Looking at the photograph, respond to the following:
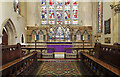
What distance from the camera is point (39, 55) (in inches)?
249

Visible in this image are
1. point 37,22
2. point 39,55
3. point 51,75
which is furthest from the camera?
point 37,22

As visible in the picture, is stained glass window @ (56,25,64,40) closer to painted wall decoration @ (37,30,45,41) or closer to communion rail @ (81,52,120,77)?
painted wall decoration @ (37,30,45,41)

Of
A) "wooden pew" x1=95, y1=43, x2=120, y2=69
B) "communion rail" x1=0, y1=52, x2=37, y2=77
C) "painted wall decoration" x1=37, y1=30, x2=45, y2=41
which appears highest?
"painted wall decoration" x1=37, y1=30, x2=45, y2=41

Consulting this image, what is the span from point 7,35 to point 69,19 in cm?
617

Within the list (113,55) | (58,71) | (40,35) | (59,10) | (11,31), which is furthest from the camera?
(59,10)

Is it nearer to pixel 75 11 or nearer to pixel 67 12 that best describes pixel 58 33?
pixel 67 12

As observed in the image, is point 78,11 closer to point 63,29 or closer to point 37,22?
point 63,29

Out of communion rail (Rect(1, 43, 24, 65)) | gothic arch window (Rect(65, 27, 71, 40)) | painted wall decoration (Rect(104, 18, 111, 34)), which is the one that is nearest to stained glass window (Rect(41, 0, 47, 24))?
gothic arch window (Rect(65, 27, 71, 40))

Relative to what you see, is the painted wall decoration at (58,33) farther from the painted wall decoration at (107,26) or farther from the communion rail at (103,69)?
the communion rail at (103,69)

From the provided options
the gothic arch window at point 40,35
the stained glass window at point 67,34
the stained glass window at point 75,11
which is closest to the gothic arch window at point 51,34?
the gothic arch window at point 40,35

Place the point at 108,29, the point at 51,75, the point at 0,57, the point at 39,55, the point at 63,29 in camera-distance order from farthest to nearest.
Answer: the point at 63,29 < the point at 108,29 < the point at 39,55 < the point at 51,75 < the point at 0,57

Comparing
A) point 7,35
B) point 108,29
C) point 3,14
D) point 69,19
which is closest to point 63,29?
point 69,19

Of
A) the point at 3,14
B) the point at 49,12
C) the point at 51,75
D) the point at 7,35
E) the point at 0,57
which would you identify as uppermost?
the point at 49,12

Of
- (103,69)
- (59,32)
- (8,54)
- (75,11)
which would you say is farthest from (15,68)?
(75,11)
